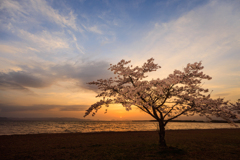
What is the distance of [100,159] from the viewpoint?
11297 mm

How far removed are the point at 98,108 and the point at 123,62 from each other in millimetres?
6166

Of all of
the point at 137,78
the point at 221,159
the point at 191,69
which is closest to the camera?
the point at 221,159

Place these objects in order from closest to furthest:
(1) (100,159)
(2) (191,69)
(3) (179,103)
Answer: (1) (100,159) → (2) (191,69) → (3) (179,103)

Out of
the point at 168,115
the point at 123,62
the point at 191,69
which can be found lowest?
the point at 168,115

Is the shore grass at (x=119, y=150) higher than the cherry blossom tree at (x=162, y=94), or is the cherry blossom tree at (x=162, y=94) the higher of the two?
the cherry blossom tree at (x=162, y=94)

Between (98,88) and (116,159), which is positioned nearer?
(116,159)

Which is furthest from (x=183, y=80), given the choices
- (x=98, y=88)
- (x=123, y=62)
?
(x=98, y=88)

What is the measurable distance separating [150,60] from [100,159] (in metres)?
11.4

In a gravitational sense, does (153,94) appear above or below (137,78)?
below

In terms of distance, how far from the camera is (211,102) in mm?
12125

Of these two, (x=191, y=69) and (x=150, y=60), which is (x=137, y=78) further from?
(x=191, y=69)

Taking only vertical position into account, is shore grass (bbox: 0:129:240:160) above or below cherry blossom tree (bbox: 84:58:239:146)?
below

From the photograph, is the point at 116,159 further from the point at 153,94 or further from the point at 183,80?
the point at 183,80

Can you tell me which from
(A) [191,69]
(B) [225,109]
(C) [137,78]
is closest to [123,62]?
(C) [137,78]
